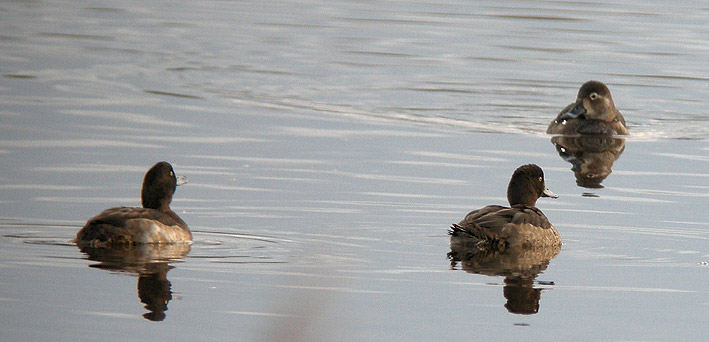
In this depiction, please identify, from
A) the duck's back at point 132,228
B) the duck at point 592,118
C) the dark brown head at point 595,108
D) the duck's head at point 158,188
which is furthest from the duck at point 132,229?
the dark brown head at point 595,108

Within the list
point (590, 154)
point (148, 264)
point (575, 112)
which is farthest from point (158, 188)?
point (575, 112)

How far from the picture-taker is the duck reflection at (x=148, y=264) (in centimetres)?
959

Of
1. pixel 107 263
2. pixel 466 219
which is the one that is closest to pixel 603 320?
pixel 466 219

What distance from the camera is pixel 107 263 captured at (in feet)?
35.6

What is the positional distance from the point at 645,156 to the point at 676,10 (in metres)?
18.5

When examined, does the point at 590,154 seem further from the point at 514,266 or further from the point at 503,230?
the point at 514,266

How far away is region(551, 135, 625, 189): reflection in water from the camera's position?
1589 cm

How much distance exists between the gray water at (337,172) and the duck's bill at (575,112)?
0.63 m

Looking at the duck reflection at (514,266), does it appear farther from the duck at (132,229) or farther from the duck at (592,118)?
the duck at (592,118)

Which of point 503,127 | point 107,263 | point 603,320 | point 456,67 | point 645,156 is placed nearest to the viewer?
point 603,320

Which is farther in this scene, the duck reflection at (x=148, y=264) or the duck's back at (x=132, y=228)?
the duck's back at (x=132, y=228)

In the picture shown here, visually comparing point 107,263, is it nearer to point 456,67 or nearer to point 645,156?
point 645,156

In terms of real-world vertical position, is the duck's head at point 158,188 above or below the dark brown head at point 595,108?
below

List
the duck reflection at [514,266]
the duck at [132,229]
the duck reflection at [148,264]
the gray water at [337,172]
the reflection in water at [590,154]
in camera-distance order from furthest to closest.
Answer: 1. the reflection in water at [590,154]
2. the duck at [132,229]
3. the duck reflection at [514,266]
4. the duck reflection at [148,264]
5. the gray water at [337,172]
